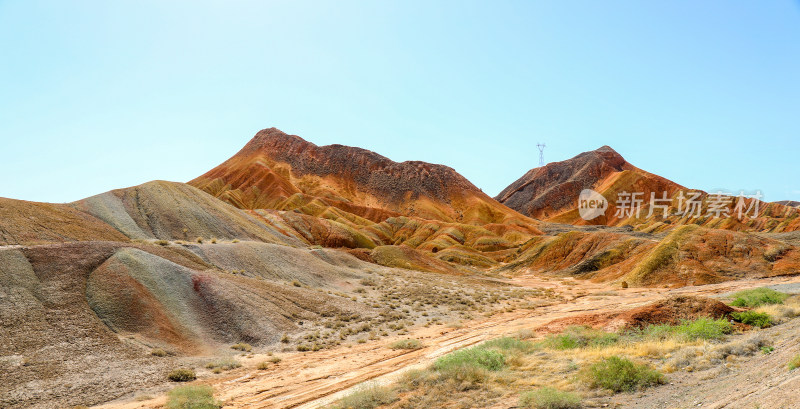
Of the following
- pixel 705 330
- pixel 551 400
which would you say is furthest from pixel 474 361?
pixel 705 330

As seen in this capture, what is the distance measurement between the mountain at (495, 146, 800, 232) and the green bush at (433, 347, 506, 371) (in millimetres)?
90586

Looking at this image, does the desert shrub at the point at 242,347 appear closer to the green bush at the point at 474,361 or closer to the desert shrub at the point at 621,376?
the green bush at the point at 474,361

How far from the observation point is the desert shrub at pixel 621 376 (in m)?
9.77

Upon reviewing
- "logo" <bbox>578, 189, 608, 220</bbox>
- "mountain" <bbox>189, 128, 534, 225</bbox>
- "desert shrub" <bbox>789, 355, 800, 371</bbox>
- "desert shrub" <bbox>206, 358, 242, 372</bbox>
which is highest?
"mountain" <bbox>189, 128, 534, 225</bbox>

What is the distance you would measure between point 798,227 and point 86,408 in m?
99.1

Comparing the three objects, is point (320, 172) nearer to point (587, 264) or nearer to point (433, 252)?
point (433, 252)

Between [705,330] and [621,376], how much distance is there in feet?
17.9

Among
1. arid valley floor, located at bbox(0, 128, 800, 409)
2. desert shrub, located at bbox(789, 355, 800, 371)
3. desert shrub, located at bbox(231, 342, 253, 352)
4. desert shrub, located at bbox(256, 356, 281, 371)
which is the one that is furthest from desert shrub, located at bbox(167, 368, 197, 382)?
desert shrub, located at bbox(789, 355, 800, 371)

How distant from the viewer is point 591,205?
141625mm

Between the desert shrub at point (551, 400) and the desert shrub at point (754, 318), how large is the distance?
967cm

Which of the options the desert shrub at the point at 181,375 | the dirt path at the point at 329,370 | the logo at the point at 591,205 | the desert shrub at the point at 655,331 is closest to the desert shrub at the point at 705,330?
the desert shrub at the point at 655,331

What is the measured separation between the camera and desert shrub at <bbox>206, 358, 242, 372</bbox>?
17.2 m

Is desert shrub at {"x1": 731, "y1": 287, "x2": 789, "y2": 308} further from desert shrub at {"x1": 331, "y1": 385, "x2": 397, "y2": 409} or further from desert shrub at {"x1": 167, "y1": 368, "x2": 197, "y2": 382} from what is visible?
desert shrub at {"x1": 167, "y1": 368, "x2": 197, "y2": 382}

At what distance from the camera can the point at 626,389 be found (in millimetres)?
9633
